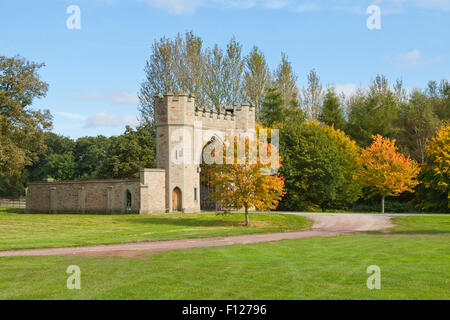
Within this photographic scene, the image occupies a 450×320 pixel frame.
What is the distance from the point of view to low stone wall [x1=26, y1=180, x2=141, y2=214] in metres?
40.5

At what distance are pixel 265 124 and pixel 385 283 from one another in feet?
165

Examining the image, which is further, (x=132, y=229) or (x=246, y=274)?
(x=132, y=229)

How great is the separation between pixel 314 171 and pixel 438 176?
37.0ft

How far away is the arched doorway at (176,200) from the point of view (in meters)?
41.3

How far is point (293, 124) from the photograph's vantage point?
5434cm

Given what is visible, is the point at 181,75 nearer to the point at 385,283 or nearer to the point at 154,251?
the point at 154,251

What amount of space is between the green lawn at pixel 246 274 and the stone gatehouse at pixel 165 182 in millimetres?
23548

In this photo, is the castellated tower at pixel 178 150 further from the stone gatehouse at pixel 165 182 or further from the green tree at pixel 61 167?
the green tree at pixel 61 167

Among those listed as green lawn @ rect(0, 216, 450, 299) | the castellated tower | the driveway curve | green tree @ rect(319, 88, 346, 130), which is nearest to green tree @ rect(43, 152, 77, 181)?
green tree @ rect(319, 88, 346, 130)

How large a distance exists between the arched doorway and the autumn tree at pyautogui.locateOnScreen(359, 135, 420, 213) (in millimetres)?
18254

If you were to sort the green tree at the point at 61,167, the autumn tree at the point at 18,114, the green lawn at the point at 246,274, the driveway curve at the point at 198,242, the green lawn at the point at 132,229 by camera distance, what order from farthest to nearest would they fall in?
the green tree at the point at 61,167 < the autumn tree at the point at 18,114 < the green lawn at the point at 132,229 < the driveway curve at the point at 198,242 < the green lawn at the point at 246,274

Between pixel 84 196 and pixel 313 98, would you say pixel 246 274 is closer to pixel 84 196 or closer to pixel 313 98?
pixel 84 196

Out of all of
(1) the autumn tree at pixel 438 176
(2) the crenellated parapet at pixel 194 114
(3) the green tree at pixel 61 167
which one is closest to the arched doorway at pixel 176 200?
(2) the crenellated parapet at pixel 194 114

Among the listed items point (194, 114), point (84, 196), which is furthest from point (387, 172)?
point (84, 196)
